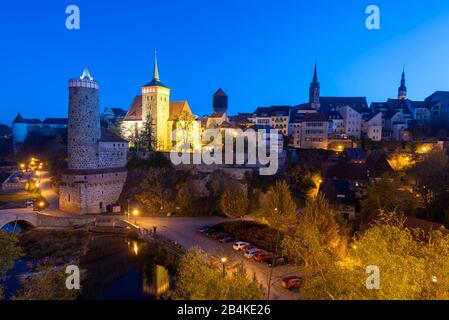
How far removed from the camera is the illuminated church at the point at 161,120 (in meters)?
52.3

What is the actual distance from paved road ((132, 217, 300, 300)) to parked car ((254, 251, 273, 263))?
43 cm

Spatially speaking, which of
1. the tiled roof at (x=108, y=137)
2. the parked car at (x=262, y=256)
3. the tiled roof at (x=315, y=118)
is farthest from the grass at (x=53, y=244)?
the tiled roof at (x=315, y=118)

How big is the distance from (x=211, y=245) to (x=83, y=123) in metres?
23.9

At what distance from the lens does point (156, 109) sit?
52.6 meters

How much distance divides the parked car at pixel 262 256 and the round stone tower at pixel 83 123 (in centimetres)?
2632

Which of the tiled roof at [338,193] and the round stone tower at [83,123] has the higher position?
the round stone tower at [83,123]

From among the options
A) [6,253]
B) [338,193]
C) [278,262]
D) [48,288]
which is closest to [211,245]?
[278,262]

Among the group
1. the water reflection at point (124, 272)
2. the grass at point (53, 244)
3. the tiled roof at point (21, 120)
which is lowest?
the water reflection at point (124, 272)

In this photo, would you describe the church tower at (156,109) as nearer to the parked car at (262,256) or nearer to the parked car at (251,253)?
the parked car at (251,253)

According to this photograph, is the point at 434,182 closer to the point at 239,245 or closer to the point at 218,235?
the point at 239,245

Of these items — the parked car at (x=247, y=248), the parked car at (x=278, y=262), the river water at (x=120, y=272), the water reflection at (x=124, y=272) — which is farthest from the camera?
the parked car at (x=247, y=248)
